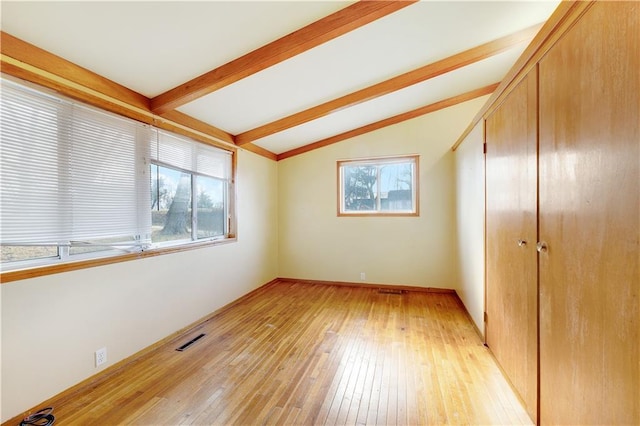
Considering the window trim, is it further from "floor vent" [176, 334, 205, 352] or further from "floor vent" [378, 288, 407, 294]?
"floor vent" [378, 288, 407, 294]

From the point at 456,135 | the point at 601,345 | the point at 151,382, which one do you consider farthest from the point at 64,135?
the point at 456,135

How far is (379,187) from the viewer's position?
4.55 metres

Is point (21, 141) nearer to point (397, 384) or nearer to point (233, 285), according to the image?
point (233, 285)

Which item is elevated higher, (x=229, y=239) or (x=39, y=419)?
(x=229, y=239)

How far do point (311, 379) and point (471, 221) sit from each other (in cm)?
238

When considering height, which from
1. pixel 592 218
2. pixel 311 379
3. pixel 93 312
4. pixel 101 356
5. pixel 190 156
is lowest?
pixel 311 379

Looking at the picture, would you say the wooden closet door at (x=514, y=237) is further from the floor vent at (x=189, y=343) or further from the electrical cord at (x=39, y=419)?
the electrical cord at (x=39, y=419)

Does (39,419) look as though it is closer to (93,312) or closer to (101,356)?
(101,356)

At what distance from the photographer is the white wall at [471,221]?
2.68 m

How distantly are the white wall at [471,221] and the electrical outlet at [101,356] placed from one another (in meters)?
3.33

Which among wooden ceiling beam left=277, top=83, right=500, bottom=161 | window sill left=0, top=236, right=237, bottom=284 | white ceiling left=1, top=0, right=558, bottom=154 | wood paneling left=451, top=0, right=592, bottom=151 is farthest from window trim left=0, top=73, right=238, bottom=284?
wood paneling left=451, top=0, right=592, bottom=151

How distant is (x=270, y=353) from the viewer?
2451 mm

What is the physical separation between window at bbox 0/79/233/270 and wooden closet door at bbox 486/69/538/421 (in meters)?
3.01

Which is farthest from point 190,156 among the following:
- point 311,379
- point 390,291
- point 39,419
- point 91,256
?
point 390,291
